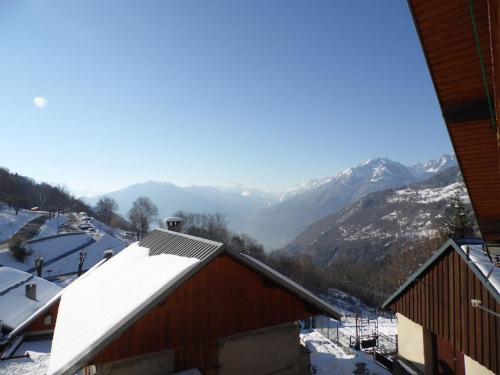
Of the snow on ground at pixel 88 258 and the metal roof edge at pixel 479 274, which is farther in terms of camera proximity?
the snow on ground at pixel 88 258

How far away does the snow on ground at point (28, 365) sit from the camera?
49.8 ft

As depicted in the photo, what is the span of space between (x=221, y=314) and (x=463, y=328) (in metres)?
8.57

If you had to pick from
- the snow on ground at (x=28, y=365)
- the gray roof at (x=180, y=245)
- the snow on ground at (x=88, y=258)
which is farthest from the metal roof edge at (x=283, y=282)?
the snow on ground at (x=88, y=258)

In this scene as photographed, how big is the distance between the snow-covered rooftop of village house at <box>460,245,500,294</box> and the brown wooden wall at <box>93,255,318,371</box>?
6.41m

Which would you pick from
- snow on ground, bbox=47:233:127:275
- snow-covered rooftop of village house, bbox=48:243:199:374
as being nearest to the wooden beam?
snow-covered rooftop of village house, bbox=48:243:199:374

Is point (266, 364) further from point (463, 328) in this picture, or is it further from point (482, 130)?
point (482, 130)

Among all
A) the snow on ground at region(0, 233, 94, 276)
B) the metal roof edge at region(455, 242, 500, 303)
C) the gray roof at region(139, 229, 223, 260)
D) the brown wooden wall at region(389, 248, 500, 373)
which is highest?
the gray roof at region(139, 229, 223, 260)

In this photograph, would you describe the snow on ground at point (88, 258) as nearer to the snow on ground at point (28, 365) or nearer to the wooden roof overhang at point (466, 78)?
the snow on ground at point (28, 365)

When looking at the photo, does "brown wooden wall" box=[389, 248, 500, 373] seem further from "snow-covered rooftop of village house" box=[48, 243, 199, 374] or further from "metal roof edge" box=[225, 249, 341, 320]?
"snow-covered rooftop of village house" box=[48, 243, 199, 374]

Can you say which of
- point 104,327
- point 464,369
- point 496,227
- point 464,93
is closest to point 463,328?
point 464,369

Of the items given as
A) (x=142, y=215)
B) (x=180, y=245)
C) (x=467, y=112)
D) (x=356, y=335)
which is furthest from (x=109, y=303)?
(x=142, y=215)

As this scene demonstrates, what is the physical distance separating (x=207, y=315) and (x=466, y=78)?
28.5 feet

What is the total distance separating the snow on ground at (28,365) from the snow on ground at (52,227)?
60.5 metres

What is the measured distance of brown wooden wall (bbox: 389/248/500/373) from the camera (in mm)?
9789
